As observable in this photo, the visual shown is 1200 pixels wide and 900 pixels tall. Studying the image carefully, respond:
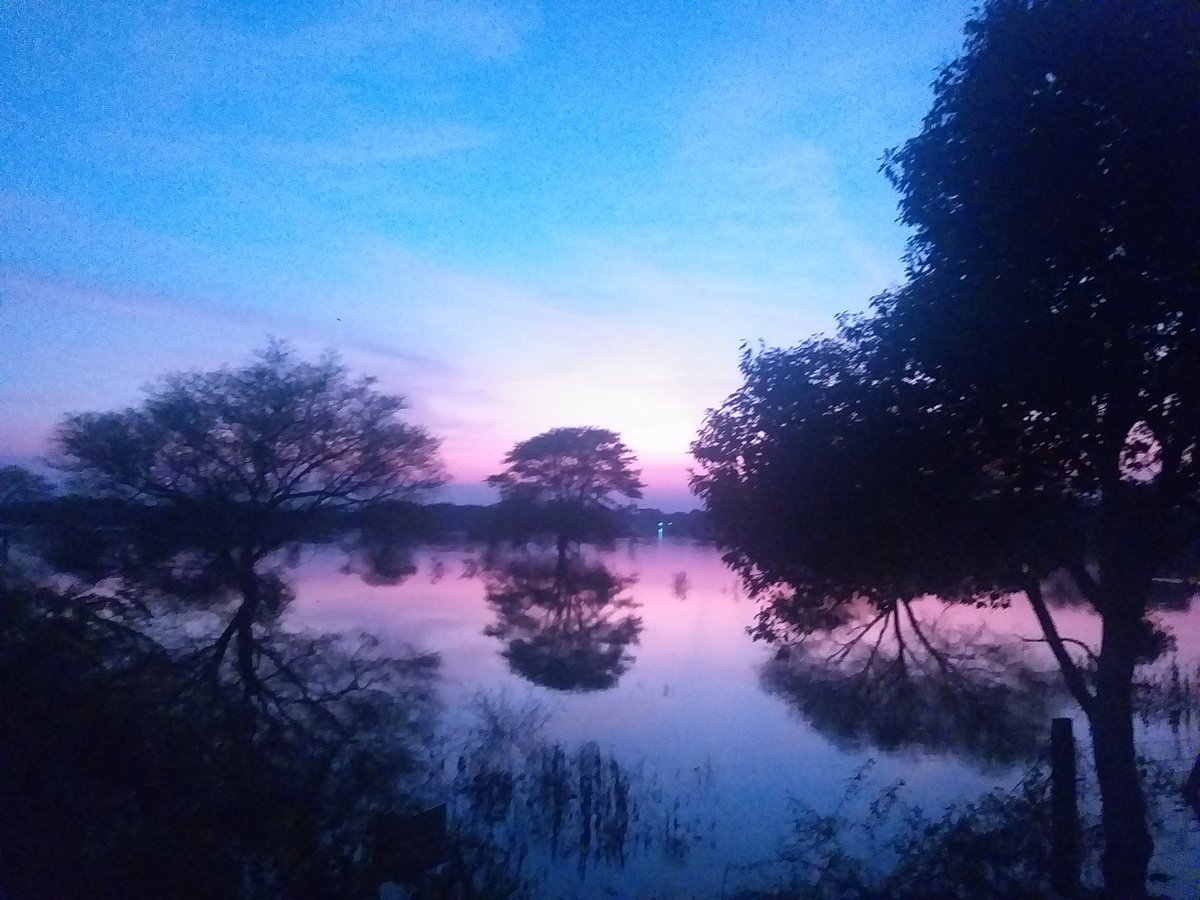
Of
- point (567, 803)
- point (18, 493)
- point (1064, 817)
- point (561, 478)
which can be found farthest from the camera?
point (561, 478)

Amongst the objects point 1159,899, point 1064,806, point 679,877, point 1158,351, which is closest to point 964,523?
point 1158,351

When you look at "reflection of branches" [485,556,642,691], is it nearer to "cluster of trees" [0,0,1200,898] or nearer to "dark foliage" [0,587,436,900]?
"cluster of trees" [0,0,1200,898]

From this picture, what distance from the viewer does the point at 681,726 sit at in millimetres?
16172

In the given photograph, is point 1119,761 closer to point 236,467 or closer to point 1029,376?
point 1029,376

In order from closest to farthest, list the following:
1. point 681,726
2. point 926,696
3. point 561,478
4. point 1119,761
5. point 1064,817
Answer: point 1119,761 < point 1064,817 < point 681,726 < point 926,696 < point 561,478

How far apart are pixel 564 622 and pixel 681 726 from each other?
34.1 ft

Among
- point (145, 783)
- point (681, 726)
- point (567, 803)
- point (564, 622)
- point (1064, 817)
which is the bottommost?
point (567, 803)

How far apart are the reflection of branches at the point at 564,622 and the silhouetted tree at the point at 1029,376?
10337 millimetres

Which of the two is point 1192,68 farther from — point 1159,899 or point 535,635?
point 535,635

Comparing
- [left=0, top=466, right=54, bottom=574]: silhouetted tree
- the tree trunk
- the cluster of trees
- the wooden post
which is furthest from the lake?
[left=0, top=466, right=54, bottom=574]: silhouetted tree

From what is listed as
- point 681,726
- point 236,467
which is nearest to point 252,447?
point 236,467

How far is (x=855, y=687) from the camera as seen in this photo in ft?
55.6

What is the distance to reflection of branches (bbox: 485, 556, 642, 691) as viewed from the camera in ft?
66.6

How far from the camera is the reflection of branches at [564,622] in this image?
20.3 m
